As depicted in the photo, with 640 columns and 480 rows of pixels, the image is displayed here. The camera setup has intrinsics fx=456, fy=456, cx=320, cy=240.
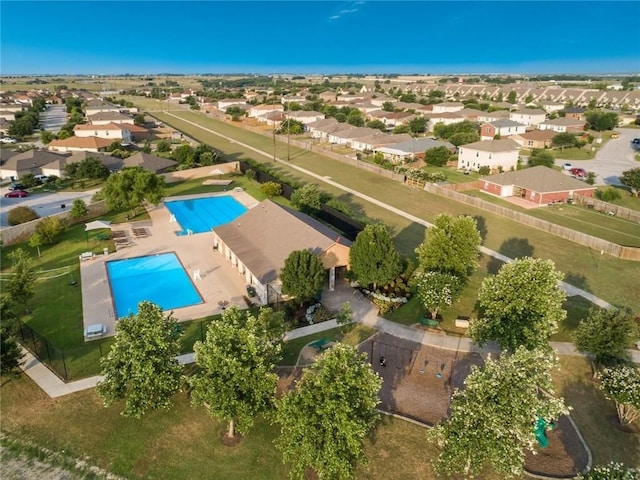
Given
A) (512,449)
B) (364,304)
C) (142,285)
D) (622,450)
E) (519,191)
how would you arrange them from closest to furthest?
(512,449), (622,450), (364,304), (142,285), (519,191)

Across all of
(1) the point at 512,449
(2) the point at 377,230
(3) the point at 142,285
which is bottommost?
(3) the point at 142,285

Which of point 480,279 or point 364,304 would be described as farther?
point 480,279

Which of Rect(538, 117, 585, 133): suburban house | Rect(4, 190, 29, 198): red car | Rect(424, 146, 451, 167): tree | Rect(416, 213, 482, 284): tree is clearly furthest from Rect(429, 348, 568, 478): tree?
Rect(538, 117, 585, 133): suburban house

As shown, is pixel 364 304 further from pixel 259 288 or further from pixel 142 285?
pixel 142 285

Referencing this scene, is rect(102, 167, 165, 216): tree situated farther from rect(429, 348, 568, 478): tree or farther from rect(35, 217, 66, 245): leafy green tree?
rect(429, 348, 568, 478): tree

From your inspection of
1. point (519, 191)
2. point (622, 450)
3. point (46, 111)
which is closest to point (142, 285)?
point (622, 450)
